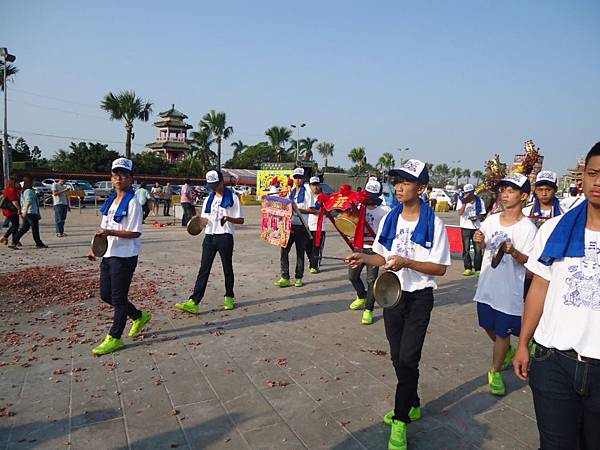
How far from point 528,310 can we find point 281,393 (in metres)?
2.40

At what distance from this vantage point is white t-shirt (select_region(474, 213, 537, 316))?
12.8 feet

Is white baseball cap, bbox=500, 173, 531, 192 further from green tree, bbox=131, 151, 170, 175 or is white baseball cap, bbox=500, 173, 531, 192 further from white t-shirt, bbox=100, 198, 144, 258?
green tree, bbox=131, 151, 170, 175

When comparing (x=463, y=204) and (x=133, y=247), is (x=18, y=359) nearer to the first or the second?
(x=133, y=247)

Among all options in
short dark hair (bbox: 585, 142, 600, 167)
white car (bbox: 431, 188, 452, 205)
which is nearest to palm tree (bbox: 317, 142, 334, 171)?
white car (bbox: 431, 188, 452, 205)

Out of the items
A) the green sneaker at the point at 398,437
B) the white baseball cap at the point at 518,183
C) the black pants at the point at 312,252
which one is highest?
the white baseball cap at the point at 518,183

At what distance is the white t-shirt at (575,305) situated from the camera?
204 cm

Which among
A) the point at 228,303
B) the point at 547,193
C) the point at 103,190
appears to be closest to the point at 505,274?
the point at 547,193

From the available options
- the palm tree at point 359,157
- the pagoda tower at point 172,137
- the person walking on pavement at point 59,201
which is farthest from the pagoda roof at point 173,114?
the person walking on pavement at point 59,201

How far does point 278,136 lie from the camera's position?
213 ft

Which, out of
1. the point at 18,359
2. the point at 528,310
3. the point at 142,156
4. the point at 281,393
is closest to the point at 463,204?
the point at 281,393

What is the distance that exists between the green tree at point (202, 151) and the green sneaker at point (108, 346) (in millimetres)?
53145

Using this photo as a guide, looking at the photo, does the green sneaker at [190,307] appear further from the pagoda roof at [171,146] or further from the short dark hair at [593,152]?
the pagoda roof at [171,146]

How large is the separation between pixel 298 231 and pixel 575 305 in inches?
242

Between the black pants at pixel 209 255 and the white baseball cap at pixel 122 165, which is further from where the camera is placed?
the black pants at pixel 209 255
